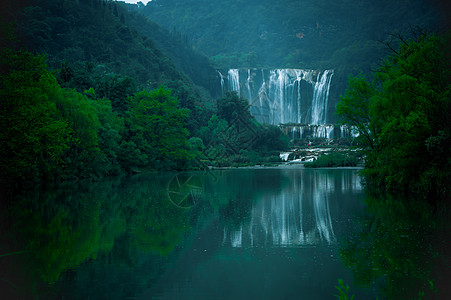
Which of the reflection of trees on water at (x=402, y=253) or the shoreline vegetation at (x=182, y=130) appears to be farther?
the shoreline vegetation at (x=182, y=130)

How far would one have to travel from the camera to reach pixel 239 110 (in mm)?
83438

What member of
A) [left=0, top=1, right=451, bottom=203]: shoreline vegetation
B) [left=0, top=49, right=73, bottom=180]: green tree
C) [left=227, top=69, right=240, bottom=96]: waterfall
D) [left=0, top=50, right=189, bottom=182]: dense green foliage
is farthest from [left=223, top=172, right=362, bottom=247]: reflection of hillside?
[left=227, top=69, right=240, bottom=96]: waterfall

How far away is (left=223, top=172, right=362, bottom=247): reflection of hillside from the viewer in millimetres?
15852

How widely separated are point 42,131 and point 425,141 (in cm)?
2507

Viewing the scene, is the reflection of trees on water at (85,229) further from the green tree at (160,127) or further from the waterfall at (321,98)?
the waterfall at (321,98)

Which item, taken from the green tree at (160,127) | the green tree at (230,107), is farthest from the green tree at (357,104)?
the green tree at (230,107)

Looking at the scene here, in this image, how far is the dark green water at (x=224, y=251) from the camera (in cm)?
1092

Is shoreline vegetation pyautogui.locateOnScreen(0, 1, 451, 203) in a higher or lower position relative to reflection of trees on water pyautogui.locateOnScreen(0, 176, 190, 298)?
higher

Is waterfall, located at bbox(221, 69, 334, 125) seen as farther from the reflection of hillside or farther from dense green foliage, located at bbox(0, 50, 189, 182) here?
the reflection of hillside

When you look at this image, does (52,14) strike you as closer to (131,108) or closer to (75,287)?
(131,108)

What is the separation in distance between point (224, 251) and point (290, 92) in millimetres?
104423

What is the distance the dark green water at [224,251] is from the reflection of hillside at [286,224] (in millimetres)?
45

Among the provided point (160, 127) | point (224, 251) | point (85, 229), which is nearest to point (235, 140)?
point (160, 127)

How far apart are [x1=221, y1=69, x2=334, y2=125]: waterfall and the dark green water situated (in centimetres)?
8894
